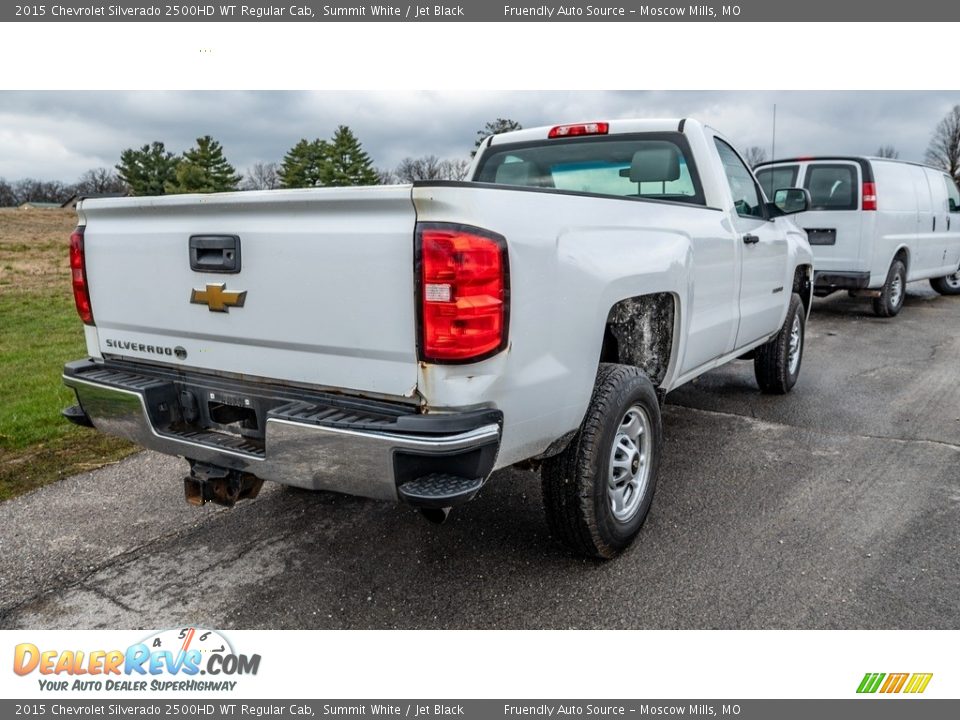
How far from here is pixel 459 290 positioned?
7.50 feet

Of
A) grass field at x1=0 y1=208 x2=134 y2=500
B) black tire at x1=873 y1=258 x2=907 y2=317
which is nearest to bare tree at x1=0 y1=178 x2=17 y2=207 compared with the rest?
grass field at x1=0 y1=208 x2=134 y2=500

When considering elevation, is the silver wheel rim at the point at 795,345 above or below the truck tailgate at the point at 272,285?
below

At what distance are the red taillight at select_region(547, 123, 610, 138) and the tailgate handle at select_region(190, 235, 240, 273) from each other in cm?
248

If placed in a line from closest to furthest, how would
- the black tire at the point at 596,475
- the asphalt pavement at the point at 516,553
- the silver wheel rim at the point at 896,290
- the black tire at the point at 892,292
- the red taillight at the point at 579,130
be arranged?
the asphalt pavement at the point at 516,553 < the black tire at the point at 596,475 < the red taillight at the point at 579,130 < the black tire at the point at 892,292 < the silver wheel rim at the point at 896,290

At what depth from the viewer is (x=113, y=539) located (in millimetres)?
3494

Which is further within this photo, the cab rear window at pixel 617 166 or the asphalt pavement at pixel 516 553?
the cab rear window at pixel 617 166

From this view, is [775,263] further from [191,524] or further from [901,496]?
[191,524]

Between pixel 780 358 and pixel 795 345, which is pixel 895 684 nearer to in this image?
pixel 780 358

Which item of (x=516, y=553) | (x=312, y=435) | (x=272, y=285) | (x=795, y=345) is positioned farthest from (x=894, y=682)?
(x=795, y=345)

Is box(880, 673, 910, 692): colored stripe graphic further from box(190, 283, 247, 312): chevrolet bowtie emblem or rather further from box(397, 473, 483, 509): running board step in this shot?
box(190, 283, 247, 312): chevrolet bowtie emblem

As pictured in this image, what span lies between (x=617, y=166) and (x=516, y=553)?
7.77 feet

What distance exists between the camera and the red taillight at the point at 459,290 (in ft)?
7.46

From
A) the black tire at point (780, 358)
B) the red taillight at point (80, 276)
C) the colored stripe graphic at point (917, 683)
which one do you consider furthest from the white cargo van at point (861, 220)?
the red taillight at point (80, 276)

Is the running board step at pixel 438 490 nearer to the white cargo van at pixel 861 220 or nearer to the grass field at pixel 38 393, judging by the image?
the grass field at pixel 38 393
